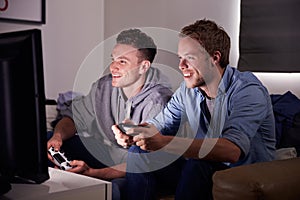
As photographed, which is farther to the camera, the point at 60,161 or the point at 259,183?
the point at 60,161

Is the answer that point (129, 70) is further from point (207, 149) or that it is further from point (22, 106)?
point (22, 106)

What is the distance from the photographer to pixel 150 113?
2090mm

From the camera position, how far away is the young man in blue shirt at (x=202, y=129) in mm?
1612

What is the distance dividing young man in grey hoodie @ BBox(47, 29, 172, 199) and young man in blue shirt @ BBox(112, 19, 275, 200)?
0.13 metres

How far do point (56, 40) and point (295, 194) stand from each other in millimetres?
2262

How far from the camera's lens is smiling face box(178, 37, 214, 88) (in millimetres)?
1948

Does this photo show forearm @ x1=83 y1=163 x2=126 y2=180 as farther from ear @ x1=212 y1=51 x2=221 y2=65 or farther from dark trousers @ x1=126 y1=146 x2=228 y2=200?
ear @ x1=212 y1=51 x2=221 y2=65

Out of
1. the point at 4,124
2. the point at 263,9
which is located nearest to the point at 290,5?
the point at 263,9

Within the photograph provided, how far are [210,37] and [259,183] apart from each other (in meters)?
0.92

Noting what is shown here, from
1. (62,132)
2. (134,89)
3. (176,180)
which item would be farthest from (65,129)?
(176,180)

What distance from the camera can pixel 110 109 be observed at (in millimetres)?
2250

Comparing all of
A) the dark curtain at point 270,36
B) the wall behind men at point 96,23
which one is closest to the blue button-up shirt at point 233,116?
the dark curtain at point 270,36

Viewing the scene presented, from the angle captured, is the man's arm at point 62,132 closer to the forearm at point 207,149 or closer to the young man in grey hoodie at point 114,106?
the young man in grey hoodie at point 114,106

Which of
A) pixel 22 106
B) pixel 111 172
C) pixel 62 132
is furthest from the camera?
pixel 62 132
